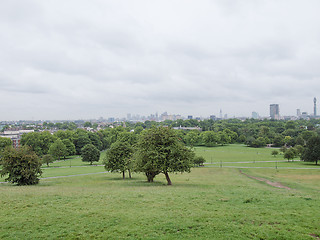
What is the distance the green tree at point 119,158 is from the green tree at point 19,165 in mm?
11562

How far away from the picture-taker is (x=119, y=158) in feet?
118

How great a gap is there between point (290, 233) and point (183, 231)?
15.8 ft

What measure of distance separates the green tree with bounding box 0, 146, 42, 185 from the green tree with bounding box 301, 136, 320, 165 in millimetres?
67060

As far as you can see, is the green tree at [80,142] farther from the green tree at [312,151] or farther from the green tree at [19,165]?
the green tree at [312,151]

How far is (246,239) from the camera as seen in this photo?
29.9 ft

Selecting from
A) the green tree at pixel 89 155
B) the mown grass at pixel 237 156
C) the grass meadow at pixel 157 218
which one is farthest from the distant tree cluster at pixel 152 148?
the grass meadow at pixel 157 218

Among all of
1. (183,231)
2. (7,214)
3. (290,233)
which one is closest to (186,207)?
(183,231)

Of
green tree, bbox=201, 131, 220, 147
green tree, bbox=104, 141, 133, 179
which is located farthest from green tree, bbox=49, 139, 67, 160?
green tree, bbox=201, 131, 220, 147

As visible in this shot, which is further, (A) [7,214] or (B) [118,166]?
(B) [118,166]

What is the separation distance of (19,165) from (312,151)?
6968cm

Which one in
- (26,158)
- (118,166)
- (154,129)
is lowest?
(118,166)

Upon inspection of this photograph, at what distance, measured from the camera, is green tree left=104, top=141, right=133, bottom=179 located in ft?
116

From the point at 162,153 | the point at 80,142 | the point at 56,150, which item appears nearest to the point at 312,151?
the point at 162,153

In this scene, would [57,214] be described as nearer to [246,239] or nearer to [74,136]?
[246,239]
